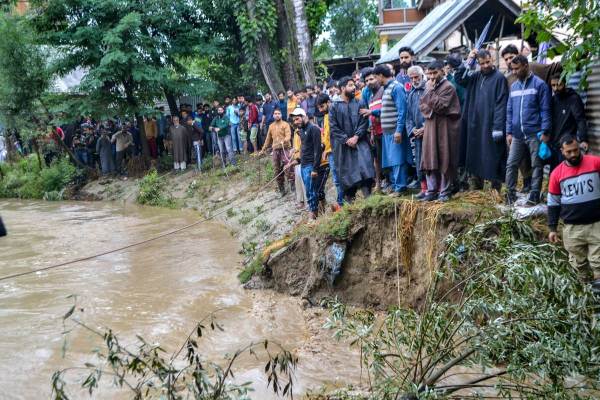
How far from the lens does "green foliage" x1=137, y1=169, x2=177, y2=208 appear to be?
16408mm

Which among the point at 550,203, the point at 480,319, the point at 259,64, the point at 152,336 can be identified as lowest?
the point at 152,336

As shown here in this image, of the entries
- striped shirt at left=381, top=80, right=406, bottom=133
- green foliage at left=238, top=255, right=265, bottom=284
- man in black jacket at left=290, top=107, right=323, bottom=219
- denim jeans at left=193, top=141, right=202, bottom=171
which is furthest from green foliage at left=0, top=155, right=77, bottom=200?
striped shirt at left=381, top=80, right=406, bottom=133

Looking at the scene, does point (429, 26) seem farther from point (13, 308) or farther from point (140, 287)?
point (13, 308)

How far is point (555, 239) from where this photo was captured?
5.80m

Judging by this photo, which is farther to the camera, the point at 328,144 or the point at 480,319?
the point at 328,144

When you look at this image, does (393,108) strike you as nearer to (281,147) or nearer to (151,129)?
(281,147)

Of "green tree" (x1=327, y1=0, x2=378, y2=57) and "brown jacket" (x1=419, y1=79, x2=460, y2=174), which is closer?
"brown jacket" (x1=419, y1=79, x2=460, y2=174)

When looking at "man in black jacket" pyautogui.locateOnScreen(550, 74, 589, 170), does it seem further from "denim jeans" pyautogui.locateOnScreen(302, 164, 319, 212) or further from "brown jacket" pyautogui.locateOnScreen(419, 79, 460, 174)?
"denim jeans" pyautogui.locateOnScreen(302, 164, 319, 212)

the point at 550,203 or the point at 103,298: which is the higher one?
the point at 550,203

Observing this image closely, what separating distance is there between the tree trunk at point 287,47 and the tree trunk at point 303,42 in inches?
50.7

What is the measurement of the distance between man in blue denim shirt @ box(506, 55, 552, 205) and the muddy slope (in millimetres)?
702

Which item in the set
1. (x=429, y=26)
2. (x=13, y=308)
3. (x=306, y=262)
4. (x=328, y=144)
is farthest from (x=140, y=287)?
(x=429, y=26)

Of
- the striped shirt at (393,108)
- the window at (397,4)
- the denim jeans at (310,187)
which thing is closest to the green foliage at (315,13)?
the window at (397,4)

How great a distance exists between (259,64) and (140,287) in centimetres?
1117
